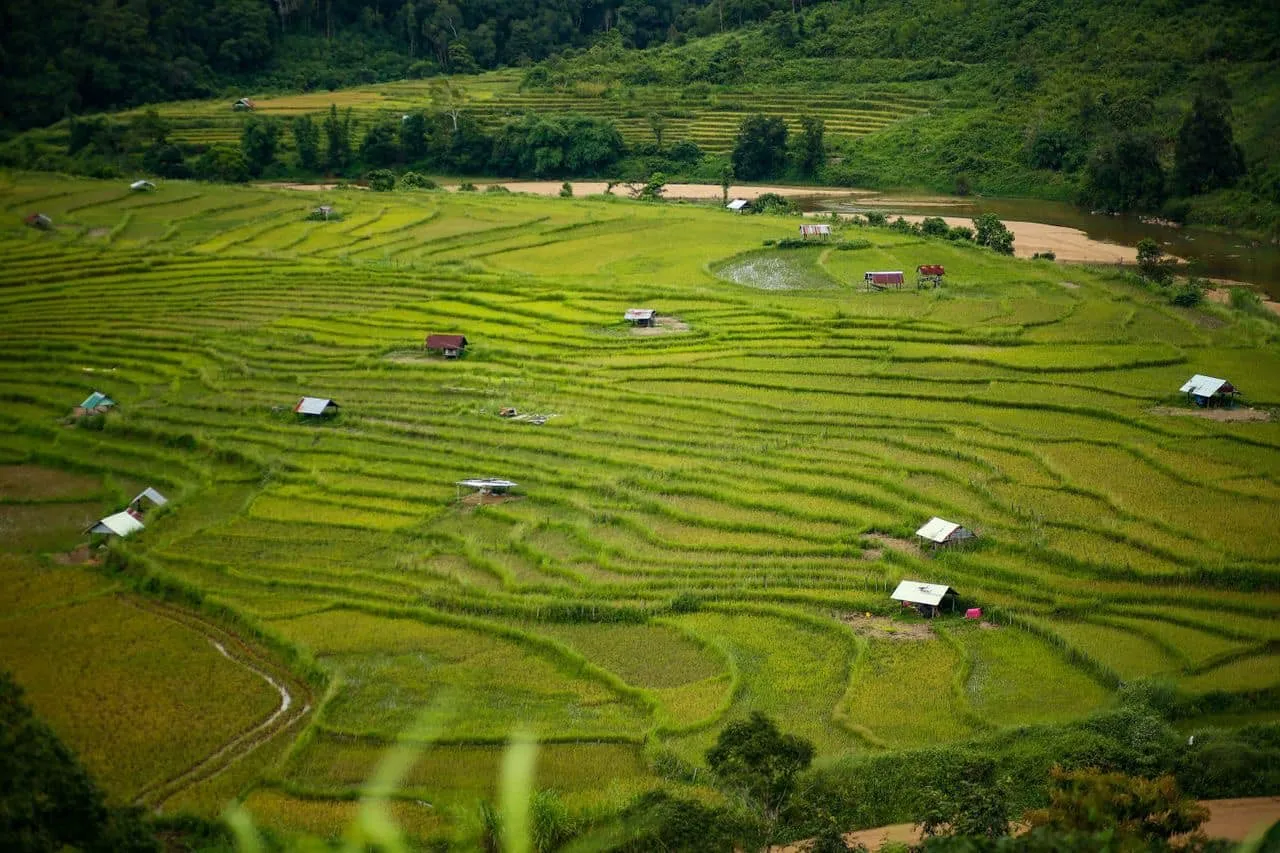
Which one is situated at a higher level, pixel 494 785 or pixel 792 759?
pixel 792 759

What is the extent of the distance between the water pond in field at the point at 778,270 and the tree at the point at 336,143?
2357cm

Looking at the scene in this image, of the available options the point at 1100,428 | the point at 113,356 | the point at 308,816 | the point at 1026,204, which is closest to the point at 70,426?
the point at 113,356

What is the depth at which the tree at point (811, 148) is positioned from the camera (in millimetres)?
49812

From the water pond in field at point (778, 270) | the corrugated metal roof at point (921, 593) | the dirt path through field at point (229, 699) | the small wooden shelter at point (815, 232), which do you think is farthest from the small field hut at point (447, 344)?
the corrugated metal roof at point (921, 593)

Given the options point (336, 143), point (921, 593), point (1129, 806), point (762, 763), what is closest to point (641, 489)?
point (921, 593)

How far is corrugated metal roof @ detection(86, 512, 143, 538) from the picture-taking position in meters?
18.3

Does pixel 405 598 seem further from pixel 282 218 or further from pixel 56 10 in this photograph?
pixel 56 10

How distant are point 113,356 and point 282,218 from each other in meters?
15.7

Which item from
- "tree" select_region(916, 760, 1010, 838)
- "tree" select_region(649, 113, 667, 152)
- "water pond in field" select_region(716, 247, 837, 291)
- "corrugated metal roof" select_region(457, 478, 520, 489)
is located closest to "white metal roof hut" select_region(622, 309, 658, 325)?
"water pond in field" select_region(716, 247, 837, 291)

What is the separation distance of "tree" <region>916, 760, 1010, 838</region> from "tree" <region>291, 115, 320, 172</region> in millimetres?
46067

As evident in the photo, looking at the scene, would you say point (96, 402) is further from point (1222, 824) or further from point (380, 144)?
point (380, 144)

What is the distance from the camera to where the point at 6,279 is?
33.0 meters

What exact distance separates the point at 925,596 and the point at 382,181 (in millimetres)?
37792

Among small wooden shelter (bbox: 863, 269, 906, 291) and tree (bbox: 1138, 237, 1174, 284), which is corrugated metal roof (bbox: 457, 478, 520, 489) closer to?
small wooden shelter (bbox: 863, 269, 906, 291)
